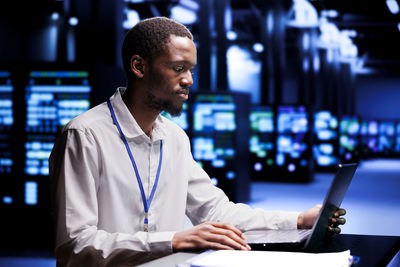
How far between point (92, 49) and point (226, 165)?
360 centimetres

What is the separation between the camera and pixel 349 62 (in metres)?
26.7

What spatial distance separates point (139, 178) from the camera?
203cm

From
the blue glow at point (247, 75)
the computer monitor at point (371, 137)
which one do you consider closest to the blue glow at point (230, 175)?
the blue glow at point (247, 75)

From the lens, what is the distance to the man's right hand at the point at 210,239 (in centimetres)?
174

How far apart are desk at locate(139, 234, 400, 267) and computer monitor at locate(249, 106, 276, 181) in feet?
39.5

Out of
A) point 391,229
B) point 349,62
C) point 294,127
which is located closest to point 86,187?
point 391,229

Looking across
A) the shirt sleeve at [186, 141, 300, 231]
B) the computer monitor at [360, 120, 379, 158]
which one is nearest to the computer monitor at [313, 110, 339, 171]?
the computer monitor at [360, 120, 379, 158]

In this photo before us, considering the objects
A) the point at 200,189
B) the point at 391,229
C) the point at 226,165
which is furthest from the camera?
the point at 226,165

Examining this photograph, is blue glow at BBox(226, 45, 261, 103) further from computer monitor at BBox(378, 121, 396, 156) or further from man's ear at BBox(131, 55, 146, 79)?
man's ear at BBox(131, 55, 146, 79)

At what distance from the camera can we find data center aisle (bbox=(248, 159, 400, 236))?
8252mm

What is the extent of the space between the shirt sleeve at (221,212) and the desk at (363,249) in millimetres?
229

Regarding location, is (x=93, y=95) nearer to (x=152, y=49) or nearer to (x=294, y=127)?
(x=152, y=49)

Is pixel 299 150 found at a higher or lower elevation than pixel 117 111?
lower

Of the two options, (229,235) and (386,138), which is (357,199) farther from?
(386,138)
